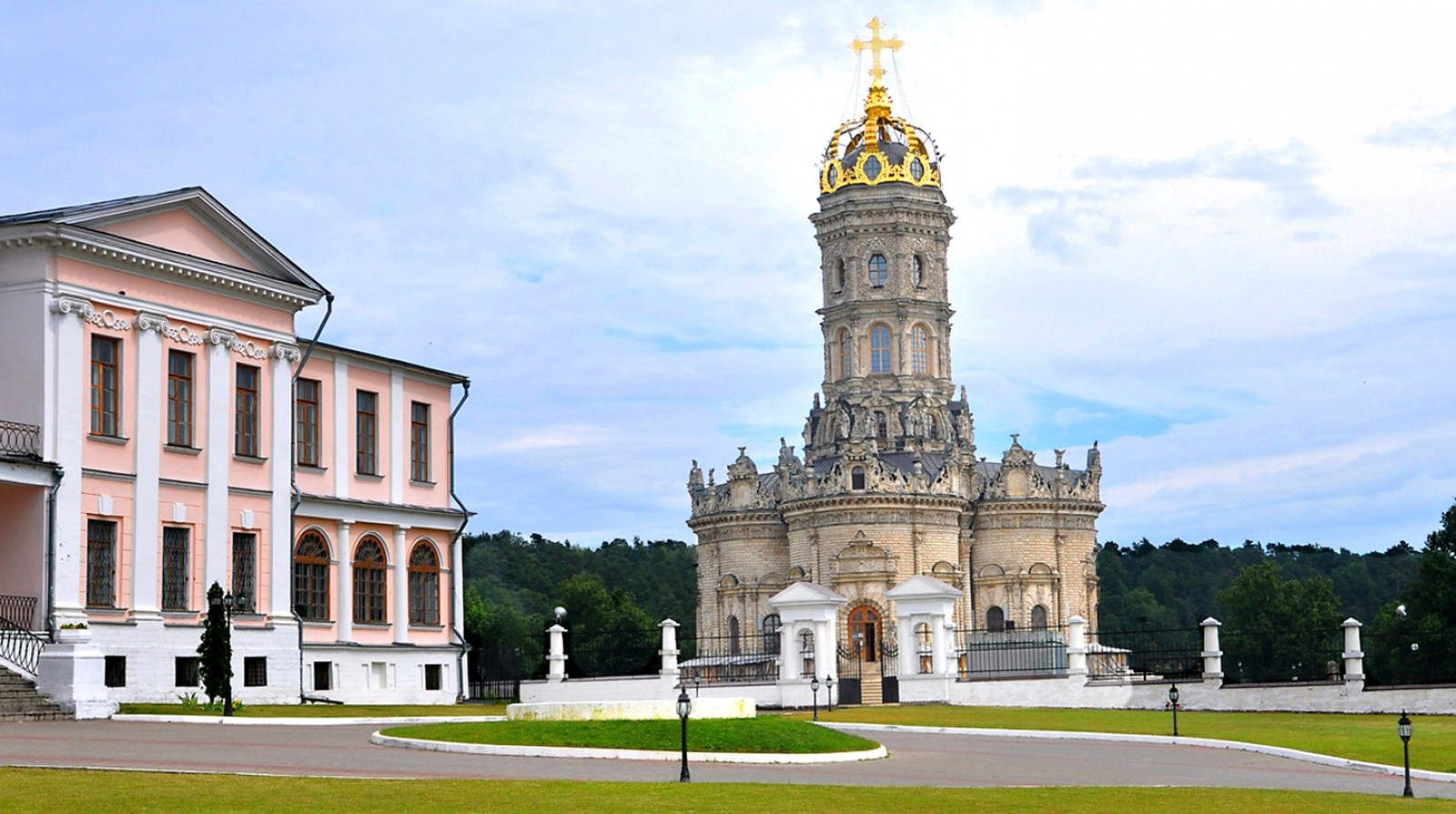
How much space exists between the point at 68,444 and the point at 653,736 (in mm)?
15529

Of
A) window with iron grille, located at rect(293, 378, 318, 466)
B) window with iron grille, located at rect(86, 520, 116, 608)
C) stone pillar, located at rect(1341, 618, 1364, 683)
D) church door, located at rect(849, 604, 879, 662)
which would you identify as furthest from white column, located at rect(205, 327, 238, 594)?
church door, located at rect(849, 604, 879, 662)

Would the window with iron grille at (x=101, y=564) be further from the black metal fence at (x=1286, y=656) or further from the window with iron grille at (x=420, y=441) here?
the black metal fence at (x=1286, y=656)

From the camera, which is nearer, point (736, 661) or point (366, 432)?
point (366, 432)

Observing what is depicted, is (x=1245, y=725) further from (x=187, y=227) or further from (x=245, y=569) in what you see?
(x=187, y=227)

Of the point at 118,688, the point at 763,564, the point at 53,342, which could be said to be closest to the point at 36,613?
the point at 118,688

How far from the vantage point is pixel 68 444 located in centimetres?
3625

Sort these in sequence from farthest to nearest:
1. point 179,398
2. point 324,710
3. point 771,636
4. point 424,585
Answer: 1. point 771,636
2. point 424,585
3. point 179,398
4. point 324,710

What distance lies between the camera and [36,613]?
35688mm

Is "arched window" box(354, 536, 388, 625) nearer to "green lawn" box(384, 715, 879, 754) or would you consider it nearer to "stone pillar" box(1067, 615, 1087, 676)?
"green lawn" box(384, 715, 879, 754)

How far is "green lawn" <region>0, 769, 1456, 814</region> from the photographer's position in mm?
18062

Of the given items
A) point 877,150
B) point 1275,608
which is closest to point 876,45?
point 877,150

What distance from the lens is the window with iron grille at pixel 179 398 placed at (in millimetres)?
39094

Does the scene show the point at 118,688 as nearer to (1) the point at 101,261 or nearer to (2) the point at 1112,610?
(1) the point at 101,261

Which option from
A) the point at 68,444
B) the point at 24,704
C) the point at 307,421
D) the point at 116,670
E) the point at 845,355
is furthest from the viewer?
the point at 845,355
